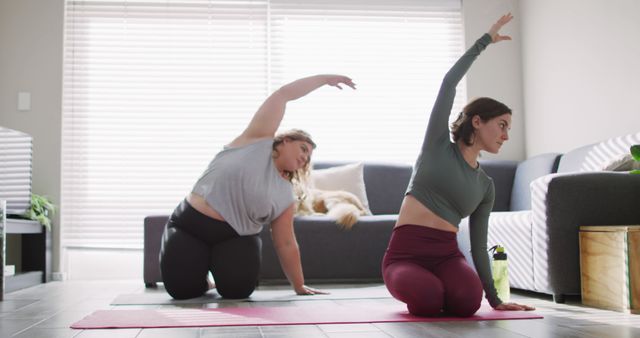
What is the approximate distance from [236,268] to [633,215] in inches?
69.3

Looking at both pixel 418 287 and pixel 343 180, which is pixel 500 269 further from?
pixel 343 180

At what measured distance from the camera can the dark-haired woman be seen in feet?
8.04

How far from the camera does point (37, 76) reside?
16.7 feet

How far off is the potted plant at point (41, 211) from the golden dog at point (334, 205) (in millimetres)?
1703

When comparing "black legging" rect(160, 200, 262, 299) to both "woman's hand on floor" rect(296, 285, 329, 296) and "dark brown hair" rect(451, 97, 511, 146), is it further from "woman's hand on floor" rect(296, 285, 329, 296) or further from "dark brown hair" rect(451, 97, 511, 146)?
"dark brown hair" rect(451, 97, 511, 146)

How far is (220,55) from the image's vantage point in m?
5.41

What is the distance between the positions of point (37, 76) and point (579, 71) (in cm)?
375

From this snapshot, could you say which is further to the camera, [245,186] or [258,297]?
[258,297]

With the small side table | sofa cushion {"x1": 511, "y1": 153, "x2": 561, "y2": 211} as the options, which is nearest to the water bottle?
the small side table

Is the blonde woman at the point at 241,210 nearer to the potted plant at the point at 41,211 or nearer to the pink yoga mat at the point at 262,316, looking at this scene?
the pink yoga mat at the point at 262,316

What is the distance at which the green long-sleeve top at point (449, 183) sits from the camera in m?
2.50

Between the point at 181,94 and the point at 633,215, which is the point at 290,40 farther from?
the point at 633,215

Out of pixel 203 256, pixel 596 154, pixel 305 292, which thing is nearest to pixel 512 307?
pixel 305 292

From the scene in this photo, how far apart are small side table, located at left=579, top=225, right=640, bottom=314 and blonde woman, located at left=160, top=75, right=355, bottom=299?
4.07ft
